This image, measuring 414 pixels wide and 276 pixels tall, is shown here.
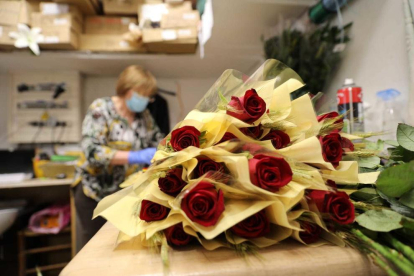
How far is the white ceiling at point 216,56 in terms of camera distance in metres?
1.18

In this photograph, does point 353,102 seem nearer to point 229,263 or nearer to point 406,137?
point 406,137

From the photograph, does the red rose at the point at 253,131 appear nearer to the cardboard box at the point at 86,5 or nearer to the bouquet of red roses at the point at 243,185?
the bouquet of red roses at the point at 243,185

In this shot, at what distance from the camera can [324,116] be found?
0.50 meters

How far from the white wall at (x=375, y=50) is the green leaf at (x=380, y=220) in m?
0.54

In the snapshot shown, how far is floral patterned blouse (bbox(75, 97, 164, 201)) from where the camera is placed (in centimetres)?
121

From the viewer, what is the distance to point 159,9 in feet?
5.37

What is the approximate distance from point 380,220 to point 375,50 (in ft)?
2.53

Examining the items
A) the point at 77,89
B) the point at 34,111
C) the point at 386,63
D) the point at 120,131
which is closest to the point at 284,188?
the point at 386,63

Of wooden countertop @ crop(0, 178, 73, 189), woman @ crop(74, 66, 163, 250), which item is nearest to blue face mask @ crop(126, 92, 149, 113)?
woman @ crop(74, 66, 163, 250)

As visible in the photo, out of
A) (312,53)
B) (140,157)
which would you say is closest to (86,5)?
(140,157)

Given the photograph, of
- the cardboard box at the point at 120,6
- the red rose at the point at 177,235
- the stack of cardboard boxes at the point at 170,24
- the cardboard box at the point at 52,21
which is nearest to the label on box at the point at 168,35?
the stack of cardboard boxes at the point at 170,24

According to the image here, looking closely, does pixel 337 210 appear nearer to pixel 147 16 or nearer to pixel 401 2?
pixel 401 2

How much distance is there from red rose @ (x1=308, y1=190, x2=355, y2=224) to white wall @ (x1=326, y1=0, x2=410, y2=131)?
1.89 feet

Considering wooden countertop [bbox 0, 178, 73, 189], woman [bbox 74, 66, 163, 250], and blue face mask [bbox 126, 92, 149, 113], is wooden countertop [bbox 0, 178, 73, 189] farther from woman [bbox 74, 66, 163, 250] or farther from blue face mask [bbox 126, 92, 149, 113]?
blue face mask [bbox 126, 92, 149, 113]
